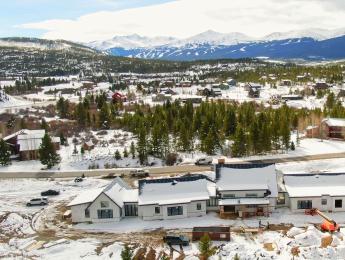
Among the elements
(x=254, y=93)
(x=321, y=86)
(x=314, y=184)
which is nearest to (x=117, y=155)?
(x=314, y=184)

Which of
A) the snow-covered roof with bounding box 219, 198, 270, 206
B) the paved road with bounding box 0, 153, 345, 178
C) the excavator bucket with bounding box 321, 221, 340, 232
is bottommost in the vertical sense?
the excavator bucket with bounding box 321, 221, 340, 232

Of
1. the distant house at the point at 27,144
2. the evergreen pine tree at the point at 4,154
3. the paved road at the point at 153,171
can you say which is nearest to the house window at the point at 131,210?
the paved road at the point at 153,171

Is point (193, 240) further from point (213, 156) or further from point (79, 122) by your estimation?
point (79, 122)

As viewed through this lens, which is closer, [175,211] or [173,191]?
[175,211]

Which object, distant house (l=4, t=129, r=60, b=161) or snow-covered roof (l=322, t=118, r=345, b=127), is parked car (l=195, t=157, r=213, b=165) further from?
snow-covered roof (l=322, t=118, r=345, b=127)

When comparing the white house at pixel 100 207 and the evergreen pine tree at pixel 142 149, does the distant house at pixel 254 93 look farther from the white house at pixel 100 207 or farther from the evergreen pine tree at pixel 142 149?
the white house at pixel 100 207

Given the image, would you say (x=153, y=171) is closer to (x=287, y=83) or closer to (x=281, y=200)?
(x=281, y=200)

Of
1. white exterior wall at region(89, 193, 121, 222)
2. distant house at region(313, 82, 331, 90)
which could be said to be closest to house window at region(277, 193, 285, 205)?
white exterior wall at region(89, 193, 121, 222)
